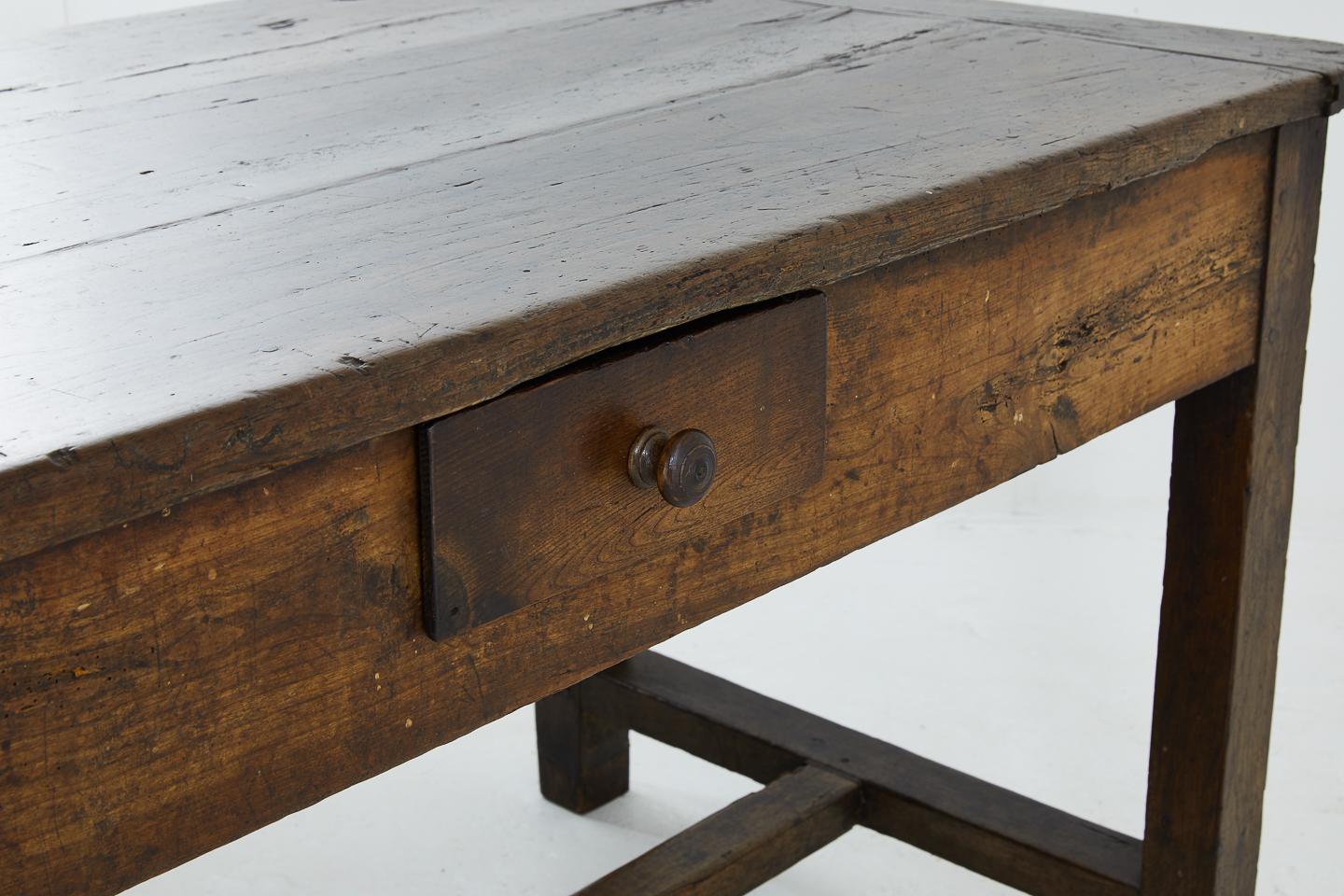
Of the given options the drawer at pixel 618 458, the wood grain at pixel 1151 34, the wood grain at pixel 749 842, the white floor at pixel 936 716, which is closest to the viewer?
the drawer at pixel 618 458

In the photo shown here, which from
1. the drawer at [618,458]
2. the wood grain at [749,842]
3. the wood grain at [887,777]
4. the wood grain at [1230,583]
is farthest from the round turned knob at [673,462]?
the wood grain at [887,777]

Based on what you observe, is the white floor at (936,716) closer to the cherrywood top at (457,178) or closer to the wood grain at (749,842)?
the wood grain at (749,842)

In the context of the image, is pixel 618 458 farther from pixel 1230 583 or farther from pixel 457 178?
pixel 1230 583

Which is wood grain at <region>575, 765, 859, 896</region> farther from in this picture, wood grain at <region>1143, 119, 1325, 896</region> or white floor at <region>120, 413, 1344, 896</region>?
wood grain at <region>1143, 119, 1325, 896</region>

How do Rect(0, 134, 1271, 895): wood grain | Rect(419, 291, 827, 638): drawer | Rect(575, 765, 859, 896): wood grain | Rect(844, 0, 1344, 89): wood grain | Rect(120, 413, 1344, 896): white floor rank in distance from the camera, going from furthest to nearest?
Rect(120, 413, 1344, 896): white floor → Rect(575, 765, 859, 896): wood grain → Rect(844, 0, 1344, 89): wood grain → Rect(419, 291, 827, 638): drawer → Rect(0, 134, 1271, 895): wood grain

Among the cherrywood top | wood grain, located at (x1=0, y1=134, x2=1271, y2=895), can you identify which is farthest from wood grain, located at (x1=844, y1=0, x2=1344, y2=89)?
wood grain, located at (x1=0, y1=134, x2=1271, y2=895)

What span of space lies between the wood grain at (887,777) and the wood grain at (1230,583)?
75mm

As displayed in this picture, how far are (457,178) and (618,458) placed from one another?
0.23m

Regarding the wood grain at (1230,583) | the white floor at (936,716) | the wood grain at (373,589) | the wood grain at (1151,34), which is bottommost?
the white floor at (936,716)

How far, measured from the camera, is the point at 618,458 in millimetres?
898

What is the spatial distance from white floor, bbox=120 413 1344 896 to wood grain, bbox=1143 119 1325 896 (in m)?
0.38

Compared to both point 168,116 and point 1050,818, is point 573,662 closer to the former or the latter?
point 168,116

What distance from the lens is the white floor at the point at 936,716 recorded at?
1903mm

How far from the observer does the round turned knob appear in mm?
900
